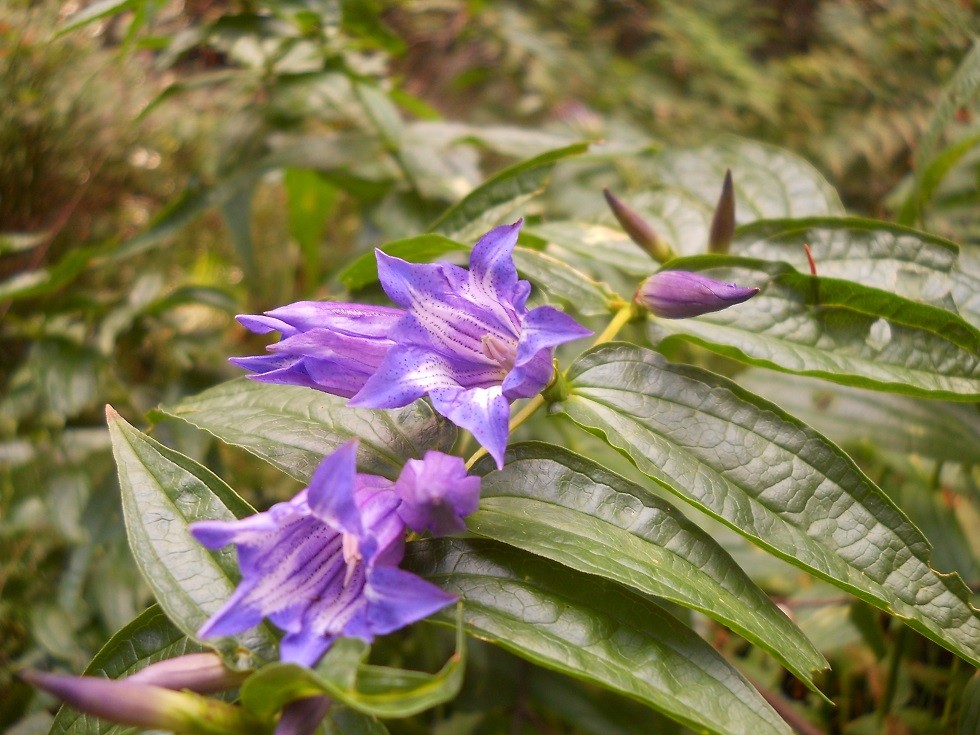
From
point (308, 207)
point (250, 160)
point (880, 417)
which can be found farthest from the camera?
point (308, 207)

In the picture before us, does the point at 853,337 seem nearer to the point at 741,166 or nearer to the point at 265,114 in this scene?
the point at 741,166

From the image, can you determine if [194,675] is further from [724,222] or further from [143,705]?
[724,222]

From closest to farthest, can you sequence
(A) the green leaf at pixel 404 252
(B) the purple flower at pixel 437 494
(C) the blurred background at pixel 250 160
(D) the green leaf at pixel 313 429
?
(B) the purple flower at pixel 437 494
(D) the green leaf at pixel 313 429
(A) the green leaf at pixel 404 252
(C) the blurred background at pixel 250 160

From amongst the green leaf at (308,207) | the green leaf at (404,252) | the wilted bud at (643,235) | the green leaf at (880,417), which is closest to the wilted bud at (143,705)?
the green leaf at (404,252)

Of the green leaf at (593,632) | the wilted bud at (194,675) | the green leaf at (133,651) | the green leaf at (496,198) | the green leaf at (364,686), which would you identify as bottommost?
the green leaf at (133,651)

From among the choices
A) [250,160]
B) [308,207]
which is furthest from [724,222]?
[308,207]

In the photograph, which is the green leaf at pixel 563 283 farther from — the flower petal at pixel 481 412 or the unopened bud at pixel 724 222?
the flower petal at pixel 481 412

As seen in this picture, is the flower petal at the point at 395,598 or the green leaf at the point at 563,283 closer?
the flower petal at the point at 395,598
